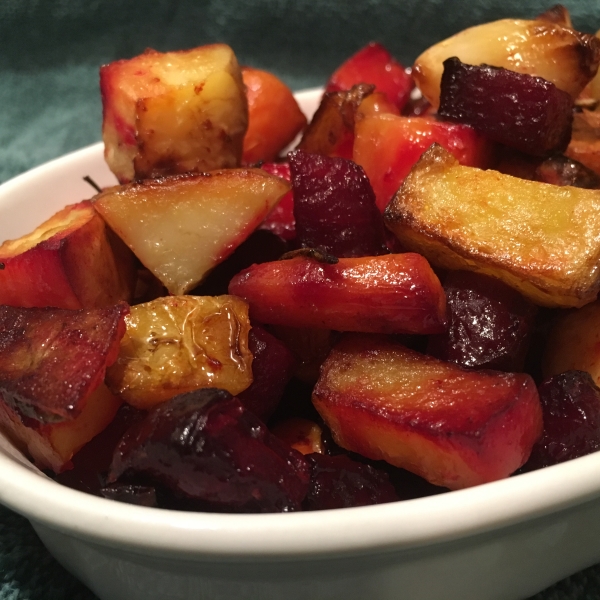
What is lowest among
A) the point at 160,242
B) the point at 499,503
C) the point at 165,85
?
the point at 499,503

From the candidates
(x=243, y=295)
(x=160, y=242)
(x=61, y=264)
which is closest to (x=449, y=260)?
(x=243, y=295)

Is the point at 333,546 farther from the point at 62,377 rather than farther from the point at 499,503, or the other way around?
the point at 62,377

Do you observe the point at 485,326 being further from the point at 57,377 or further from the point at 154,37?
the point at 154,37

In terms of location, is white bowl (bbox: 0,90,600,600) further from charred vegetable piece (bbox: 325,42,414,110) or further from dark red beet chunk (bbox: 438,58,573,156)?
charred vegetable piece (bbox: 325,42,414,110)

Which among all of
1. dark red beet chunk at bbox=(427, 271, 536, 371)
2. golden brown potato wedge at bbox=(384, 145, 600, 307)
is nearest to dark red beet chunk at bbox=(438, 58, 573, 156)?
golden brown potato wedge at bbox=(384, 145, 600, 307)

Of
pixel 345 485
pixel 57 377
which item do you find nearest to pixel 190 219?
pixel 57 377

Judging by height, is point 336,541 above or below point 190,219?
below
